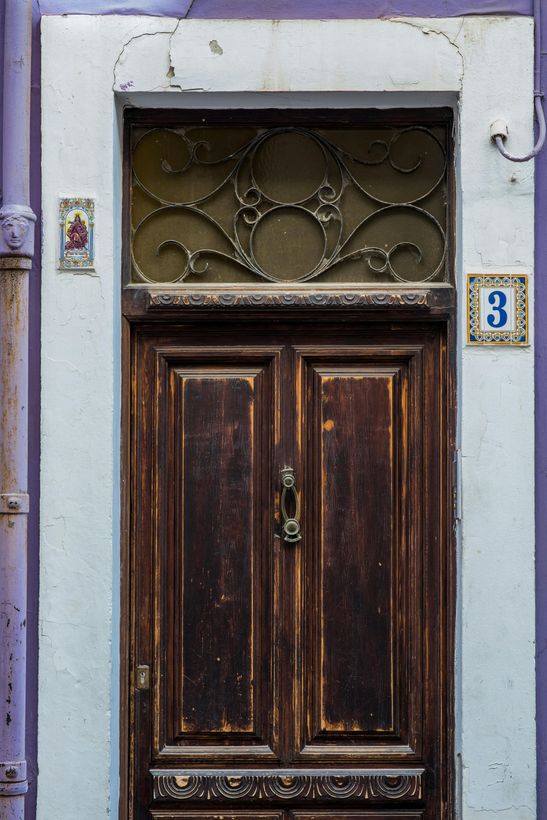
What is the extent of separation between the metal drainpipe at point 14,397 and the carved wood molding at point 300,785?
2.10ft

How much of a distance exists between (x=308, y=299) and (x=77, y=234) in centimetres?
94

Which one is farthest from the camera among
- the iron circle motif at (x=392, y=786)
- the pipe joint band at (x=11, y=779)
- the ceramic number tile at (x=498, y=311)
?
the iron circle motif at (x=392, y=786)

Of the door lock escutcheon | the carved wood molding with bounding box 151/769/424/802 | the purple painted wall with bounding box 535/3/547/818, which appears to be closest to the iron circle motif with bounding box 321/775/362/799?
the carved wood molding with bounding box 151/769/424/802

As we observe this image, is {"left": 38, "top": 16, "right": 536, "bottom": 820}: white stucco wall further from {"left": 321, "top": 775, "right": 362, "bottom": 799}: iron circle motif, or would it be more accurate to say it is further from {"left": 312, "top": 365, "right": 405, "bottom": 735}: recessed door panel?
{"left": 321, "top": 775, "right": 362, "bottom": 799}: iron circle motif

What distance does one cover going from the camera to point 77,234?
4293mm

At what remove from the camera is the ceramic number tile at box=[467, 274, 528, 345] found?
4262 mm

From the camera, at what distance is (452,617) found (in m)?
4.34

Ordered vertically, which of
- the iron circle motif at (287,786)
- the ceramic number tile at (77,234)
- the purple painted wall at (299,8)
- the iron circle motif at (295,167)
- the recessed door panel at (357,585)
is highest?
the purple painted wall at (299,8)

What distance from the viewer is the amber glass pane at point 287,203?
4.48 metres

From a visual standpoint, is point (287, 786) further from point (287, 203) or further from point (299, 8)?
point (299, 8)

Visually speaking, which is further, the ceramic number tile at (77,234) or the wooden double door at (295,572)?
the wooden double door at (295,572)

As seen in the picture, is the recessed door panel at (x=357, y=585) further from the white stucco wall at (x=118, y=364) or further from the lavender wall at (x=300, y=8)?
the lavender wall at (x=300, y=8)

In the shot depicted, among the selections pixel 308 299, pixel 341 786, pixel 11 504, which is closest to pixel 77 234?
pixel 308 299

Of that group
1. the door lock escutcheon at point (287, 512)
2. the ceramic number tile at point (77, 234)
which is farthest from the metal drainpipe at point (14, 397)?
the door lock escutcheon at point (287, 512)
